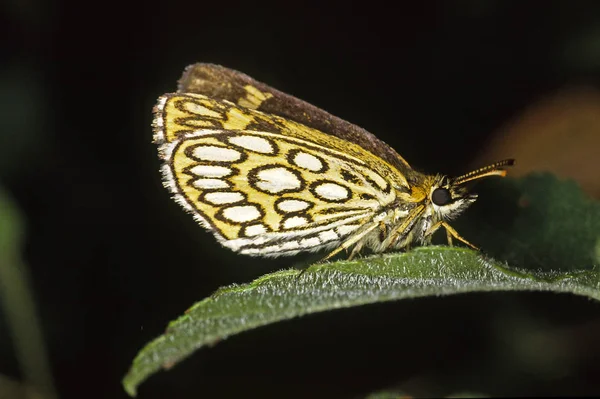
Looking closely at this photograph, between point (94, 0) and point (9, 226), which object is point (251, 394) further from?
point (94, 0)

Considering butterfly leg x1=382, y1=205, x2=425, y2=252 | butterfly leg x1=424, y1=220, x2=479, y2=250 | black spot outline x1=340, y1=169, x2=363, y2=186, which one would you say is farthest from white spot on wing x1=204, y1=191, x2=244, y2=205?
butterfly leg x1=424, y1=220, x2=479, y2=250

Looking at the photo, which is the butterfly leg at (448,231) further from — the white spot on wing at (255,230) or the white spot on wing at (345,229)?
the white spot on wing at (255,230)

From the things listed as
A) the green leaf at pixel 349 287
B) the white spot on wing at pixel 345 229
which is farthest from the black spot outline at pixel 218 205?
the green leaf at pixel 349 287

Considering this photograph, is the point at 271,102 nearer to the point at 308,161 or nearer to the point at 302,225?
the point at 308,161

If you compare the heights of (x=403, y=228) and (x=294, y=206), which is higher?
(x=294, y=206)

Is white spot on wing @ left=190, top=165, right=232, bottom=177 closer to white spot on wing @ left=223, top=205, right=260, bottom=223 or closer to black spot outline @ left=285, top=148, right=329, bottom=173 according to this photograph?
white spot on wing @ left=223, top=205, right=260, bottom=223

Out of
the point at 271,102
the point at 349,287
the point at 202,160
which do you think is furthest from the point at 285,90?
the point at 349,287
